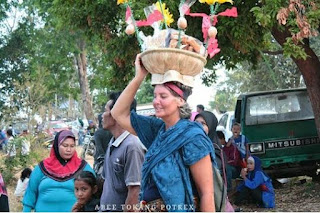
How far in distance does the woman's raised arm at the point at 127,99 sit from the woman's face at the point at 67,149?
A: 1891 millimetres

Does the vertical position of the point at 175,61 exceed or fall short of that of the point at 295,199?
it exceeds it

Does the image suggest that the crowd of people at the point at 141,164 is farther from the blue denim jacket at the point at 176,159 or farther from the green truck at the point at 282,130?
the green truck at the point at 282,130

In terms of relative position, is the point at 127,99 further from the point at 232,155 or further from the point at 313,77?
the point at 313,77

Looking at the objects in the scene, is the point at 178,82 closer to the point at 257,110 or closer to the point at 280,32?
the point at 280,32

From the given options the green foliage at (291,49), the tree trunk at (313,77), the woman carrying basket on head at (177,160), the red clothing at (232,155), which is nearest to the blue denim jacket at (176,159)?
the woman carrying basket on head at (177,160)

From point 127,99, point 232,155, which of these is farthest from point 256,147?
point 127,99

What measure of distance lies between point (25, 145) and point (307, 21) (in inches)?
368

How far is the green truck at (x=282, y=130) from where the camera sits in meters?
12.3

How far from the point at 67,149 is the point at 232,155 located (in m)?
5.10

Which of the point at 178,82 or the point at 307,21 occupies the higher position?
the point at 307,21

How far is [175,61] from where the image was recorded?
3.45 m

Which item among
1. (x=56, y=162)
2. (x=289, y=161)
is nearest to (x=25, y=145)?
(x=289, y=161)

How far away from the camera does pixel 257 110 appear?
12680 millimetres

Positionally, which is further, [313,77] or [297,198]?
[297,198]
